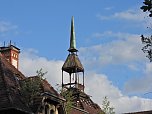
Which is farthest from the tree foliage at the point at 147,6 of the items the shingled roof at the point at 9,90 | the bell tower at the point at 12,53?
the bell tower at the point at 12,53

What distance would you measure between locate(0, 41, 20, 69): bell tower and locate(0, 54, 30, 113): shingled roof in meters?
12.6

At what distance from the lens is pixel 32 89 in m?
39.7

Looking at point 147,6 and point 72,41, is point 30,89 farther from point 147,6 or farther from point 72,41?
point 72,41

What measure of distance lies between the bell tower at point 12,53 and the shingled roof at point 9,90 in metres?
12.6

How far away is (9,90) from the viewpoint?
128 ft

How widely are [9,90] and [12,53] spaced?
17975mm

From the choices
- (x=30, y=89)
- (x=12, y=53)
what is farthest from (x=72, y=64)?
(x=30, y=89)

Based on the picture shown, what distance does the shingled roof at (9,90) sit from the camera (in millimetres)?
37353

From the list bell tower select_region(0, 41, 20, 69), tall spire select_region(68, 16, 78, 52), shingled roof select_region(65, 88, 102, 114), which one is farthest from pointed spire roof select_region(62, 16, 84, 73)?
bell tower select_region(0, 41, 20, 69)

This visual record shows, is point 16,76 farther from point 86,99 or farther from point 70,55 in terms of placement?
point 70,55

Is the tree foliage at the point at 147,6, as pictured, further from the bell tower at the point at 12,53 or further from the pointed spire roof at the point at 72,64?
the pointed spire roof at the point at 72,64

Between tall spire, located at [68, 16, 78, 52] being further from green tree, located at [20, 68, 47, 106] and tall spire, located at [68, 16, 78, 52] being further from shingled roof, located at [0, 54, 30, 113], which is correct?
green tree, located at [20, 68, 47, 106]

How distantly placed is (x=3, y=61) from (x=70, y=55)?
33.0 metres

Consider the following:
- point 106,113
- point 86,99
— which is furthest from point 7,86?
point 86,99
